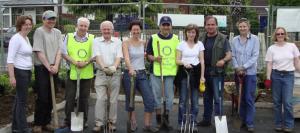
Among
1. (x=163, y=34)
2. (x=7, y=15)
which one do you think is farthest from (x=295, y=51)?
(x=7, y=15)

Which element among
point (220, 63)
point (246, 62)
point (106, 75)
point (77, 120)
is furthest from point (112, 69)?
point (246, 62)

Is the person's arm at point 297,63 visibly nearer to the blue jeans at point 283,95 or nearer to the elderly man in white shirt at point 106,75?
the blue jeans at point 283,95

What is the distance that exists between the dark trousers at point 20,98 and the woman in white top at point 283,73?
4.09 meters

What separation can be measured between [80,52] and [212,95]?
246cm

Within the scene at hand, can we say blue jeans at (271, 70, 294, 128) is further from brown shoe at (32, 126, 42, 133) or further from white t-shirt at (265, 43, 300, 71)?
brown shoe at (32, 126, 42, 133)

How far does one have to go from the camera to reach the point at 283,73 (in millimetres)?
8305

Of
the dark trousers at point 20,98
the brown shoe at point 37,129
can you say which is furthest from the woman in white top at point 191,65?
the dark trousers at point 20,98

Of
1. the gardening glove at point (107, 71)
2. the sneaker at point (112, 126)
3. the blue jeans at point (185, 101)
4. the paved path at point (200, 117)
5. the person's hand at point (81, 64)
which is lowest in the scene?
the paved path at point (200, 117)

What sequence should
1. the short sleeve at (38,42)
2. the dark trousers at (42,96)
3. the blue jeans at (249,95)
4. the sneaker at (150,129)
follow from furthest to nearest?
the blue jeans at (249,95), the sneaker at (150,129), the dark trousers at (42,96), the short sleeve at (38,42)

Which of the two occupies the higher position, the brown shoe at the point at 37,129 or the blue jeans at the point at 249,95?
the blue jeans at the point at 249,95

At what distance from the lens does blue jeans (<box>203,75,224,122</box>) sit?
8.27 m

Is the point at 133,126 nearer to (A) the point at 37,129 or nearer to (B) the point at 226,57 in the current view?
(A) the point at 37,129

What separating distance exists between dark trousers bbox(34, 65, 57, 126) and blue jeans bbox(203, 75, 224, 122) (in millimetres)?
2662

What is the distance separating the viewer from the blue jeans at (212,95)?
27.1ft
